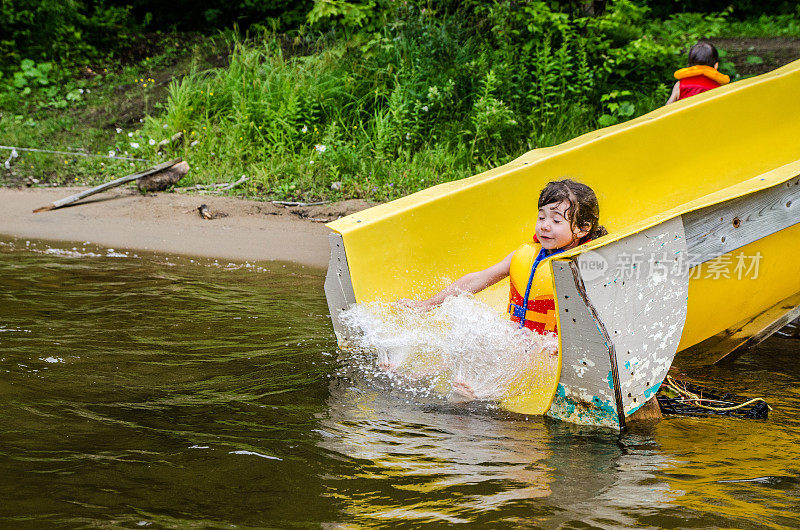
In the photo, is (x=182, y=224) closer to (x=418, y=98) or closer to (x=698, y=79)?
(x=418, y=98)

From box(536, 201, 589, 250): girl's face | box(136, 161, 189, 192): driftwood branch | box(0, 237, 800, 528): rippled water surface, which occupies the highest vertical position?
box(536, 201, 589, 250): girl's face

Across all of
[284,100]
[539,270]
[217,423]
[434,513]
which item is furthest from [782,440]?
[284,100]

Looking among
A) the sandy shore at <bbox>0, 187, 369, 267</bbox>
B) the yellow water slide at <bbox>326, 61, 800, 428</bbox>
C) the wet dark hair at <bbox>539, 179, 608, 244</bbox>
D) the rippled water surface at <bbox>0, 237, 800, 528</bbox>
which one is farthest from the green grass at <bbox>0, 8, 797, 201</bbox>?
the wet dark hair at <bbox>539, 179, 608, 244</bbox>

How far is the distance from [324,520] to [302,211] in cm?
447

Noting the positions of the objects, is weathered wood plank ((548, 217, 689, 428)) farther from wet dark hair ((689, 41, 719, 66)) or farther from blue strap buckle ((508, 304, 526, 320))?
wet dark hair ((689, 41, 719, 66))

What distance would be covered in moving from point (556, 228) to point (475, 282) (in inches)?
21.8

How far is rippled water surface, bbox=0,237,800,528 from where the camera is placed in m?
2.12

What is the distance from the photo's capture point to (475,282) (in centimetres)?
357

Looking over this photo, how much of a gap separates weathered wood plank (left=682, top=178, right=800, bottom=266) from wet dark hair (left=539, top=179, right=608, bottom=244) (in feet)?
1.38

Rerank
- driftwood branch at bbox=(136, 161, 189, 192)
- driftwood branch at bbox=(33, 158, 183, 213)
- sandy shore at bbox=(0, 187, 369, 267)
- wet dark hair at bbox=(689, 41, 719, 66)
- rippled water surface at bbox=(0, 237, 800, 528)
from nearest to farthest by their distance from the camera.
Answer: rippled water surface at bbox=(0, 237, 800, 528), wet dark hair at bbox=(689, 41, 719, 66), sandy shore at bbox=(0, 187, 369, 267), driftwood branch at bbox=(33, 158, 183, 213), driftwood branch at bbox=(136, 161, 189, 192)

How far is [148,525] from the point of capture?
1978mm

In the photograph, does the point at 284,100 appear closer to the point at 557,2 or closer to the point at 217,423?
the point at 557,2

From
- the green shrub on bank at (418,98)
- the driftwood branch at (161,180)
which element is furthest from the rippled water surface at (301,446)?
the green shrub on bank at (418,98)

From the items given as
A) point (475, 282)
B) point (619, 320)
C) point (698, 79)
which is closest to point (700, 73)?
point (698, 79)
